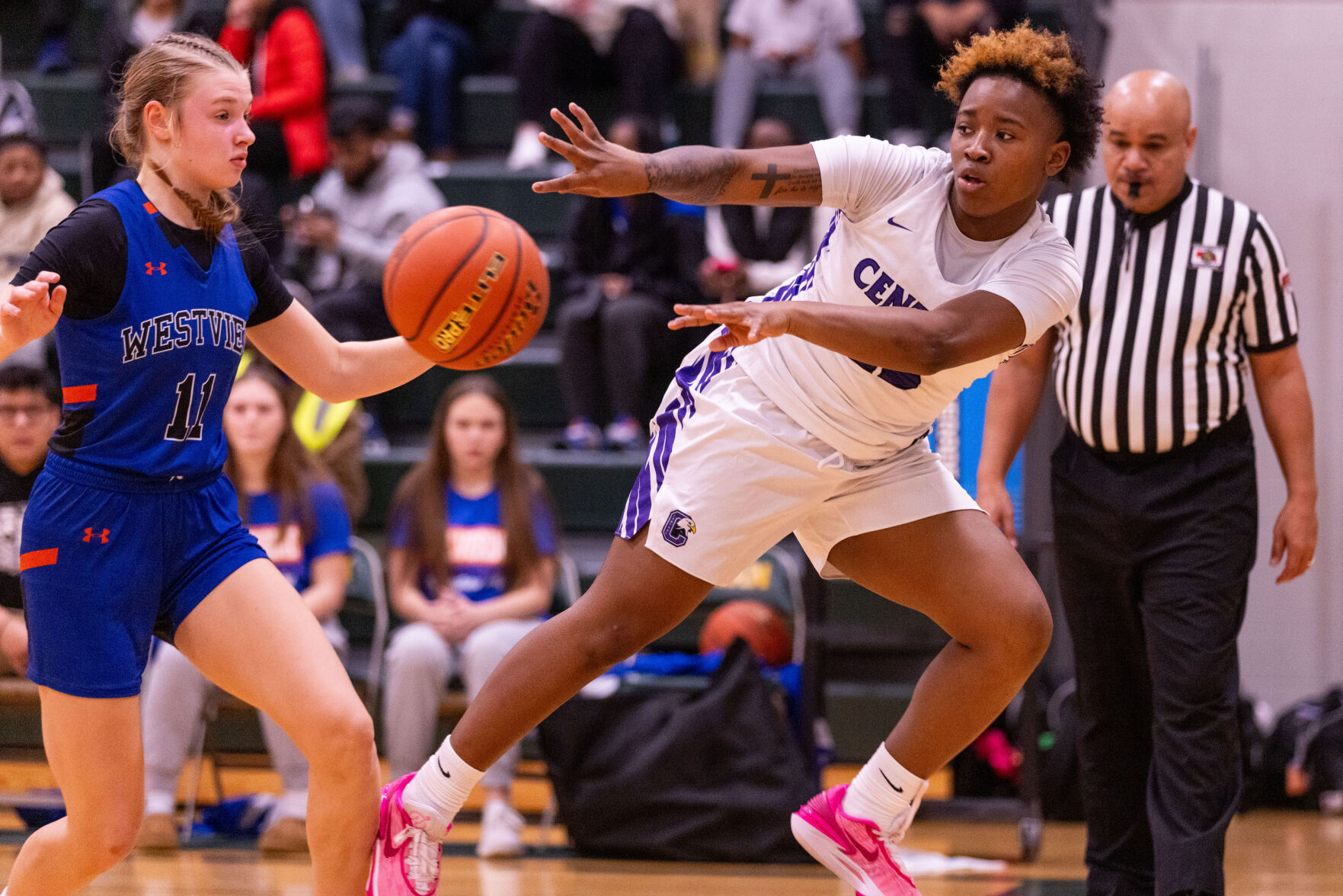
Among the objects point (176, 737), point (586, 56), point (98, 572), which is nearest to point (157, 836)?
point (176, 737)

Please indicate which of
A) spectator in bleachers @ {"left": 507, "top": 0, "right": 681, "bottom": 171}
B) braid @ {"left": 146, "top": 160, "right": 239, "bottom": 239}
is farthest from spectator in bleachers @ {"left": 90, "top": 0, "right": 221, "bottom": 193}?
braid @ {"left": 146, "top": 160, "right": 239, "bottom": 239}

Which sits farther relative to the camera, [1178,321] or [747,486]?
[1178,321]

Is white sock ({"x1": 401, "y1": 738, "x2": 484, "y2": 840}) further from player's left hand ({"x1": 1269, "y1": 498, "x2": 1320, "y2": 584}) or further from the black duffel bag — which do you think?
player's left hand ({"x1": 1269, "y1": 498, "x2": 1320, "y2": 584})

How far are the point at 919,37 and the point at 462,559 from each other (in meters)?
4.20

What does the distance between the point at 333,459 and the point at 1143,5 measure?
537 cm

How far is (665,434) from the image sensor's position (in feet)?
10.9

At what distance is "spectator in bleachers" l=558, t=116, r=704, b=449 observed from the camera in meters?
6.96

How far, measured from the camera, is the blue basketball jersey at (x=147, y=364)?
286cm

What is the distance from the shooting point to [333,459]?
645 cm

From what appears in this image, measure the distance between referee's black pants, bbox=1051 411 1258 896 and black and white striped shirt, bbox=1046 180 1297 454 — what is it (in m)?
0.10

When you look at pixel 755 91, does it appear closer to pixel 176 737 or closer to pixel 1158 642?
pixel 176 737

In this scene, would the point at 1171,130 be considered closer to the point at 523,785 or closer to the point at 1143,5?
the point at 523,785

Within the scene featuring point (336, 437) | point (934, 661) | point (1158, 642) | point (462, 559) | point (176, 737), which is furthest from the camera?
point (336, 437)

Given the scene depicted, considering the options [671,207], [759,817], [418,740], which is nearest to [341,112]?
[671,207]
